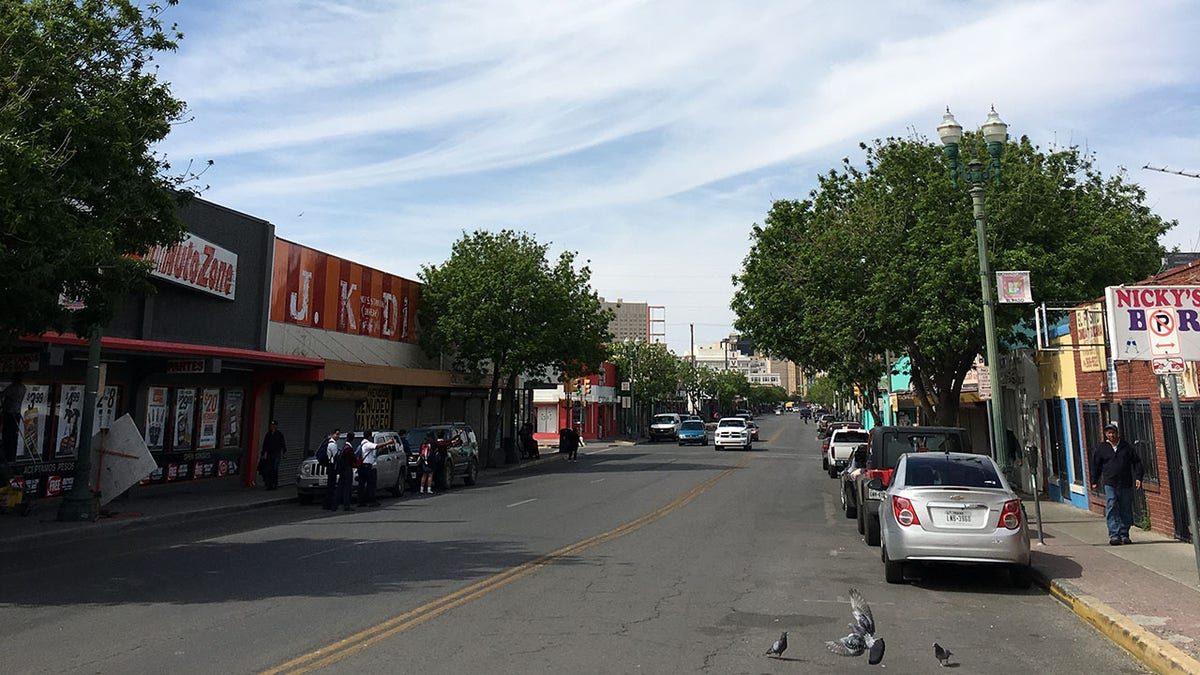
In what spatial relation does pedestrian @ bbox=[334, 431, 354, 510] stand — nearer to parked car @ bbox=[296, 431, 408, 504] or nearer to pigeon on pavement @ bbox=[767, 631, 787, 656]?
parked car @ bbox=[296, 431, 408, 504]

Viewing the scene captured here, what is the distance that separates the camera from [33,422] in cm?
1820

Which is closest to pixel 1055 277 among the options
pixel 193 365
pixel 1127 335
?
pixel 1127 335

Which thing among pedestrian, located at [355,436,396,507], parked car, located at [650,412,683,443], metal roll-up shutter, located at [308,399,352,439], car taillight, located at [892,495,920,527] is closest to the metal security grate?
car taillight, located at [892,495,920,527]

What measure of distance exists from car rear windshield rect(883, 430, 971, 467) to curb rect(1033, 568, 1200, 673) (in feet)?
12.7

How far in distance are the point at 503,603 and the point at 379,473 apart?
44.7ft

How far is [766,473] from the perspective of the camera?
101 ft

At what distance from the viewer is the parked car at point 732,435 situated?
48.0 m

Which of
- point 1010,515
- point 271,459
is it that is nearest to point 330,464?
point 271,459

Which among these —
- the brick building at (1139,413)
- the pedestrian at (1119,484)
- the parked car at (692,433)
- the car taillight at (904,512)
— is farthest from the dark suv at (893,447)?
the parked car at (692,433)

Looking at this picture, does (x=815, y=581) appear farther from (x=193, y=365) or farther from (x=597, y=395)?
(x=597, y=395)

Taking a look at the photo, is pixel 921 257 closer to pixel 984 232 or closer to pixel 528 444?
pixel 984 232

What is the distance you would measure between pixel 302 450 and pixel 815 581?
20.7 meters

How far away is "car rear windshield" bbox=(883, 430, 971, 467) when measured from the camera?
14.0 m

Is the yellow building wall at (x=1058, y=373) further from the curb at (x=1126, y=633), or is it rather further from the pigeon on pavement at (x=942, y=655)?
the pigeon on pavement at (x=942, y=655)
